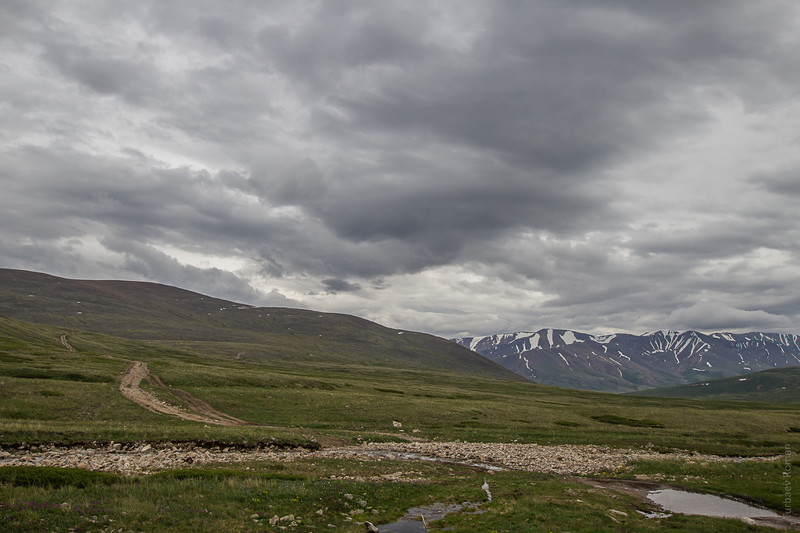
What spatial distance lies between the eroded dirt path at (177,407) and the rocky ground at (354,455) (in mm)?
16339

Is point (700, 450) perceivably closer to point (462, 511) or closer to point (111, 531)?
point (462, 511)

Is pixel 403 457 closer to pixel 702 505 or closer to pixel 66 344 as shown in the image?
pixel 702 505

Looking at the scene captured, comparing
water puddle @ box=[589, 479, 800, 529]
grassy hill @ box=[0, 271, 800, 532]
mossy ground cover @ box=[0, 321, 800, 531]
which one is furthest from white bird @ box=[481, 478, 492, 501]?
water puddle @ box=[589, 479, 800, 529]

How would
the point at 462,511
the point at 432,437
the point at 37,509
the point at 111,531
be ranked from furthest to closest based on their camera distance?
the point at 432,437, the point at 462,511, the point at 37,509, the point at 111,531

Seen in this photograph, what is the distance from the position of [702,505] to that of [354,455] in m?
25.4

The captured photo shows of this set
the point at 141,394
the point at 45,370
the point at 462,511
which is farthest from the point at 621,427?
the point at 45,370

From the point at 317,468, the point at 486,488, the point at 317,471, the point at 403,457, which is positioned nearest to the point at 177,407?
the point at 403,457

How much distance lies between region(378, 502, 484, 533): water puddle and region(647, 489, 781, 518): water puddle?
12.7 m

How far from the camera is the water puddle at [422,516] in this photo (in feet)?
70.8

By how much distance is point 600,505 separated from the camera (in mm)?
26062

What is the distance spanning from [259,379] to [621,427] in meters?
66.8

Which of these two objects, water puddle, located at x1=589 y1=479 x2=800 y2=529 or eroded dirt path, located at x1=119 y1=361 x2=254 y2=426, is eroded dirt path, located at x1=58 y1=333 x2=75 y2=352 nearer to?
eroded dirt path, located at x1=119 y1=361 x2=254 y2=426

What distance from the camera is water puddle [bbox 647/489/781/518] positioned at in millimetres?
27172

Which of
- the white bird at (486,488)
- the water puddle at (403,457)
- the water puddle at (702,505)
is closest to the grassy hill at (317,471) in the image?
the white bird at (486,488)
